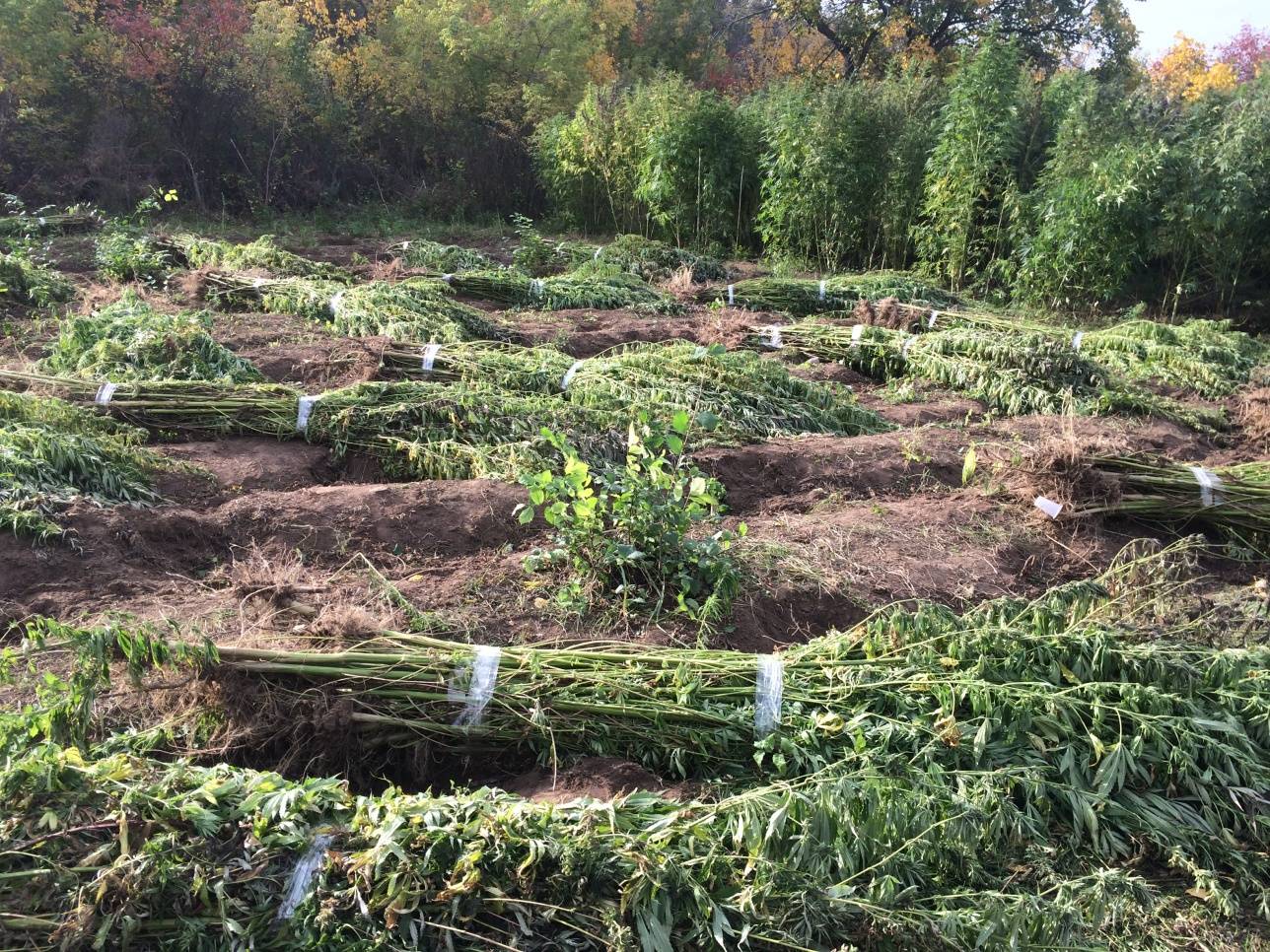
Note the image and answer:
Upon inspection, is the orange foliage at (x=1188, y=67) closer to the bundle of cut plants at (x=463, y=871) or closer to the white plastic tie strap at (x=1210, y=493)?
the white plastic tie strap at (x=1210, y=493)

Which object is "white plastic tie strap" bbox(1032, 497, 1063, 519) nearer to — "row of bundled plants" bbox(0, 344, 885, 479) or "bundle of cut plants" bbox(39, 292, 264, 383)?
"row of bundled plants" bbox(0, 344, 885, 479)

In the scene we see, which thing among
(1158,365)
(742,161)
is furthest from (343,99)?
(1158,365)

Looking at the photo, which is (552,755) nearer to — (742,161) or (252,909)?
(252,909)

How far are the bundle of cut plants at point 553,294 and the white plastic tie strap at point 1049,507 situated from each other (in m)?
5.08

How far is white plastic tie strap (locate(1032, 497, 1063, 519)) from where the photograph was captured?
175 inches

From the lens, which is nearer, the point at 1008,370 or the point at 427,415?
the point at 427,415

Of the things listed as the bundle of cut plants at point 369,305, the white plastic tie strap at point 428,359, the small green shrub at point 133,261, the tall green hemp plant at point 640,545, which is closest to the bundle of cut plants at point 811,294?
the bundle of cut plants at point 369,305

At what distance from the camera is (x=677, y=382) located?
18.8 ft

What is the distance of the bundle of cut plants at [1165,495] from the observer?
4.51 metres

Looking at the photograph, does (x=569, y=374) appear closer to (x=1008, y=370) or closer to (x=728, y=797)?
(x=1008, y=370)

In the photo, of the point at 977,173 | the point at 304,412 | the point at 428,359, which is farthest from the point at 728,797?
the point at 977,173

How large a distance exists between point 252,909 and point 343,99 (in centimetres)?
1547

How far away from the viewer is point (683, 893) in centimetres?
199

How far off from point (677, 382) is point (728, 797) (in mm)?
3630
